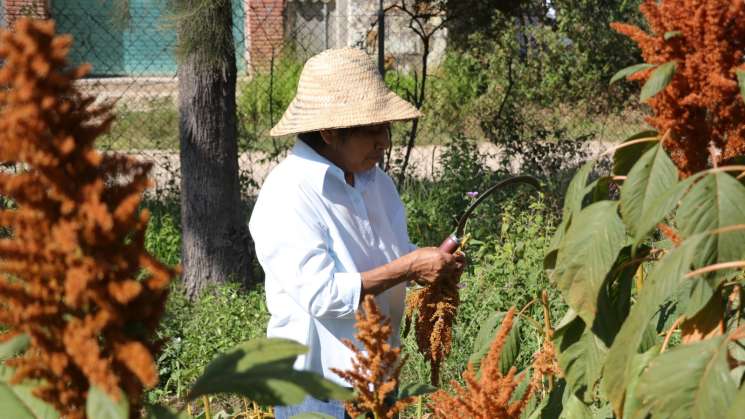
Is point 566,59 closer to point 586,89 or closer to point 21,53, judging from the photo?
point 586,89

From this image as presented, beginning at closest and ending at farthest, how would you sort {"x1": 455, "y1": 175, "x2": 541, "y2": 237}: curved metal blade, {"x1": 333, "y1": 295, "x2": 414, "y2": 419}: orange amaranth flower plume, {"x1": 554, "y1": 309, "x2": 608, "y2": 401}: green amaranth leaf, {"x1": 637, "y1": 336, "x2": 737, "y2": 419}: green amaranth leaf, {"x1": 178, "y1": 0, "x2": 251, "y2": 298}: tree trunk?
1. {"x1": 637, "y1": 336, "x2": 737, "y2": 419}: green amaranth leaf
2. {"x1": 333, "y1": 295, "x2": 414, "y2": 419}: orange amaranth flower plume
3. {"x1": 554, "y1": 309, "x2": 608, "y2": 401}: green amaranth leaf
4. {"x1": 455, "y1": 175, "x2": 541, "y2": 237}: curved metal blade
5. {"x1": 178, "y1": 0, "x2": 251, "y2": 298}: tree trunk

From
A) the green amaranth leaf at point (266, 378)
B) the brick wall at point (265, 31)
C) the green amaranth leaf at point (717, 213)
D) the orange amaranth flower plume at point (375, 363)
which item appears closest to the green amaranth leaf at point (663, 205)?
the green amaranth leaf at point (717, 213)

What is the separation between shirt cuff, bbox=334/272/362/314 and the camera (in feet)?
8.21

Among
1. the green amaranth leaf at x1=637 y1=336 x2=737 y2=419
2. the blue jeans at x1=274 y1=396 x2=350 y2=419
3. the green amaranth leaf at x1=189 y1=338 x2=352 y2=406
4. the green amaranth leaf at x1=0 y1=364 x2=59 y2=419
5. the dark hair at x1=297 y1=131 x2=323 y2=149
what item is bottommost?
the blue jeans at x1=274 y1=396 x2=350 y2=419

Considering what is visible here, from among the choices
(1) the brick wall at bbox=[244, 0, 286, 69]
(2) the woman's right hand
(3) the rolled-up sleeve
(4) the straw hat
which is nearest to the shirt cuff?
(3) the rolled-up sleeve

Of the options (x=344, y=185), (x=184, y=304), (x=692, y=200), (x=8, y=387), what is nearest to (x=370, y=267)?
(x=344, y=185)

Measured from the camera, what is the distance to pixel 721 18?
5.22 ft

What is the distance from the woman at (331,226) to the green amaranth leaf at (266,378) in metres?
1.24

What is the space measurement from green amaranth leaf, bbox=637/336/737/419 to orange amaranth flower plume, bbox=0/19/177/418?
824mm

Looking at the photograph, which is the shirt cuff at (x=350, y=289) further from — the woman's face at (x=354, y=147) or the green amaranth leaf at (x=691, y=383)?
the green amaranth leaf at (x=691, y=383)

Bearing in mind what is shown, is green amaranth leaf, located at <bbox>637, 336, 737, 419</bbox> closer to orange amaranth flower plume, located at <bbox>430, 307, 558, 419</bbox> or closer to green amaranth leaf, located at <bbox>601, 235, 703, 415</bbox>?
green amaranth leaf, located at <bbox>601, 235, 703, 415</bbox>

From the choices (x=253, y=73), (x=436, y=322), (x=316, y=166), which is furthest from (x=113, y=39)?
(x=436, y=322)

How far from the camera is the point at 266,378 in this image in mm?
1188

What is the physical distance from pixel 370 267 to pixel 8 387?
61.6 inches
